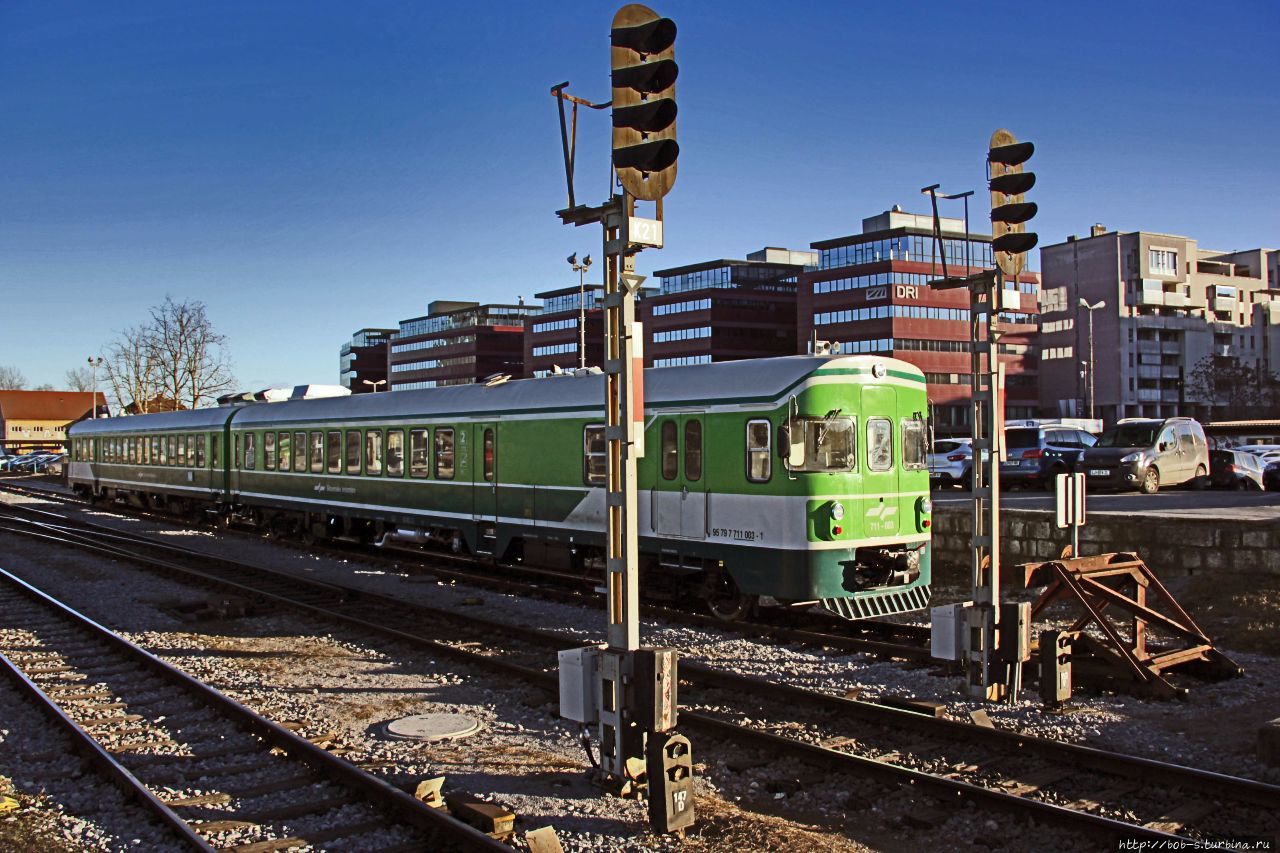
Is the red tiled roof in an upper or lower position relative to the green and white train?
upper

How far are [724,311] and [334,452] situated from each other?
73627mm

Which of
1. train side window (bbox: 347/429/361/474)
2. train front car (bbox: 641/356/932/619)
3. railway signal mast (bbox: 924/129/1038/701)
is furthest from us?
train side window (bbox: 347/429/361/474)

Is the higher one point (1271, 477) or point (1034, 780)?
point (1271, 477)

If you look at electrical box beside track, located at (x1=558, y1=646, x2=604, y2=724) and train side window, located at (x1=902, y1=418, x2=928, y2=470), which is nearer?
electrical box beside track, located at (x1=558, y1=646, x2=604, y2=724)

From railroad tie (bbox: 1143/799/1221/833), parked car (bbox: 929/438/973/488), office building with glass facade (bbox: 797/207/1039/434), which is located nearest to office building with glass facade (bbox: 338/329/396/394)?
office building with glass facade (bbox: 797/207/1039/434)

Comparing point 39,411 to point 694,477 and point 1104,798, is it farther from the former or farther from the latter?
point 1104,798

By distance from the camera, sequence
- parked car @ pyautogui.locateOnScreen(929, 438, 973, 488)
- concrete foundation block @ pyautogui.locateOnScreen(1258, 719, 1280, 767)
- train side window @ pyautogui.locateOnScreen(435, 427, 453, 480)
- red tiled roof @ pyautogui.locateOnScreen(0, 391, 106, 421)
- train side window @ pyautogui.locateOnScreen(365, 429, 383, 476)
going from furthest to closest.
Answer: red tiled roof @ pyautogui.locateOnScreen(0, 391, 106, 421) → parked car @ pyautogui.locateOnScreen(929, 438, 973, 488) → train side window @ pyautogui.locateOnScreen(365, 429, 383, 476) → train side window @ pyautogui.locateOnScreen(435, 427, 453, 480) → concrete foundation block @ pyautogui.locateOnScreen(1258, 719, 1280, 767)

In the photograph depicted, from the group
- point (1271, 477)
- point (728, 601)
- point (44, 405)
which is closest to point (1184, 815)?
point (728, 601)

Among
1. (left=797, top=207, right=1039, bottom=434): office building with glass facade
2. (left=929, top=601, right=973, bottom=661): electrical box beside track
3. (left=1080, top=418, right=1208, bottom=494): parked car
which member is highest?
(left=797, top=207, right=1039, bottom=434): office building with glass facade

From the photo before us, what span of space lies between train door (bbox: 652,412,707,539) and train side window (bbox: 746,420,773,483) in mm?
792

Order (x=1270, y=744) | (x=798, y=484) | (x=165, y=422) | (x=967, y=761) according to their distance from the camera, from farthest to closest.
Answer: (x=165, y=422), (x=798, y=484), (x=967, y=761), (x=1270, y=744)

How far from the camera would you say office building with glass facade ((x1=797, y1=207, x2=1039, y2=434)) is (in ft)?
276

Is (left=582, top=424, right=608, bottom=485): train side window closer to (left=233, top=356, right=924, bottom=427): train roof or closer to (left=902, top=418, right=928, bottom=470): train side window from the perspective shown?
(left=233, top=356, right=924, bottom=427): train roof

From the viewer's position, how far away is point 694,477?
13609mm
